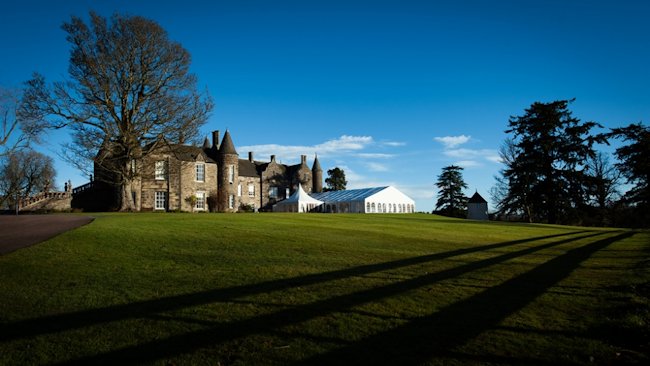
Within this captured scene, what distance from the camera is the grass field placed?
16.7 ft

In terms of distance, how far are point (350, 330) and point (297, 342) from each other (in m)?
0.82

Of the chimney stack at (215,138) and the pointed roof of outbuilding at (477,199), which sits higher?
the chimney stack at (215,138)

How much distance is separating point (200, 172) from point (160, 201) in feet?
19.3

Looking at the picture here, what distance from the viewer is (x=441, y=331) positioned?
18.7 ft

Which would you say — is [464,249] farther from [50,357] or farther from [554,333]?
[50,357]

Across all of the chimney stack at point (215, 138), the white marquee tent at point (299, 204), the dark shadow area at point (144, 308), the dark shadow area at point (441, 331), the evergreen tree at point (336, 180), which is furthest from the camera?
the evergreen tree at point (336, 180)

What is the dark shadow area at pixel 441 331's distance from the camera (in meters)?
4.85

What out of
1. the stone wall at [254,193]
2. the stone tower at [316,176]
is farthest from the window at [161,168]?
the stone tower at [316,176]

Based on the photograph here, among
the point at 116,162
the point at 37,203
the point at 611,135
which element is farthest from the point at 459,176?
the point at 37,203

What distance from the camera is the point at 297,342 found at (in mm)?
5309

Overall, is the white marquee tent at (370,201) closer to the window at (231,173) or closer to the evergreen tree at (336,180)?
the window at (231,173)

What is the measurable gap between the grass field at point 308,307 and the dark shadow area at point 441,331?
0.03 meters

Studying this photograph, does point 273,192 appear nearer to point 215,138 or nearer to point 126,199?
point 215,138

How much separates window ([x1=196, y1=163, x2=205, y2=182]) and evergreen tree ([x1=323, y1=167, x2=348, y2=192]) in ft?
116
